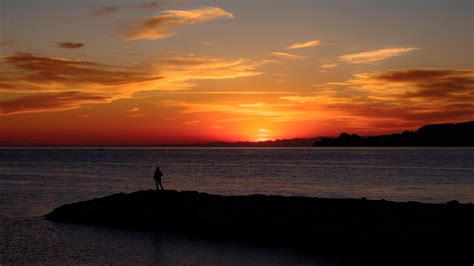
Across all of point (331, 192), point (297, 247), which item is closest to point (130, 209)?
point (297, 247)

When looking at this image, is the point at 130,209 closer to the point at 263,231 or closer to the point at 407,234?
the point at 263,231

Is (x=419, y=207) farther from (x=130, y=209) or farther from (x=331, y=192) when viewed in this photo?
(x=331, y=192)

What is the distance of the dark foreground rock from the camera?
2452 centimetres

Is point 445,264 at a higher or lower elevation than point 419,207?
lower

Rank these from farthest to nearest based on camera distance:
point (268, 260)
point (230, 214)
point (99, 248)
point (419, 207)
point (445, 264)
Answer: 1. point (230, 214)
2. point (419, 207)
3. point (99, 248)
4. point (268, 260)
5. point (445, 264)

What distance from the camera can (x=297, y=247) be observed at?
26.3 meters

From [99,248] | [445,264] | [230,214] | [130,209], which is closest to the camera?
[445,264]

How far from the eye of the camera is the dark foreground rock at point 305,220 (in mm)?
24516

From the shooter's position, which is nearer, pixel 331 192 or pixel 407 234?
pixel 407 234

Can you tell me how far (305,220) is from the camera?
28766 mm

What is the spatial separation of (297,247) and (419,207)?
24.7 feet

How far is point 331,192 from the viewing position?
2114 inches

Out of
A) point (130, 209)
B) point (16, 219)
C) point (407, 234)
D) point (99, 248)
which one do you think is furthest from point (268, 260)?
point (16, 219)

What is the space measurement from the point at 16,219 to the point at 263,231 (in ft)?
59.5
